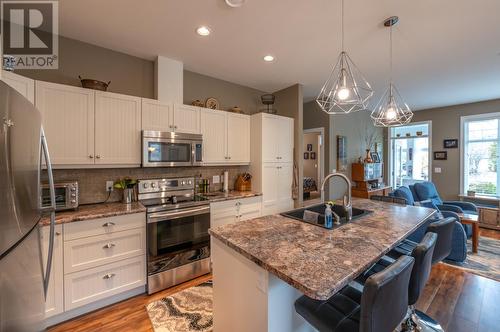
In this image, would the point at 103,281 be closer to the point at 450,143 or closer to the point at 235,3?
the point at 235,3

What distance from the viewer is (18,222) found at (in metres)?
0.87

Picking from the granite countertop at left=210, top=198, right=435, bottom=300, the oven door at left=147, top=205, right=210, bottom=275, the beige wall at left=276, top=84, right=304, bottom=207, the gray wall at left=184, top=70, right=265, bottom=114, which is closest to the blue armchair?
the beige wall at left=276, top=84, right=304, bottom=207

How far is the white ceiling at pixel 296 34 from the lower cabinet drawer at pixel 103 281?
239cm

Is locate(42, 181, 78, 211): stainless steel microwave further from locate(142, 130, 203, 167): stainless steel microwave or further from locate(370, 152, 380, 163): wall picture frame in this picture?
locate(370, 152, 380, 163): wall picture frame

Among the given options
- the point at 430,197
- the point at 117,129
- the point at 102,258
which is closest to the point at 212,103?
the point at 117,129

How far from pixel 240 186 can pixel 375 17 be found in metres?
2.65

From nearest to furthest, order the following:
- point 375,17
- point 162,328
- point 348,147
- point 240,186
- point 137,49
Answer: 1. point 162,328
2. point 375,17
3. point 137,49
4. point 240,186
5. point 348,147

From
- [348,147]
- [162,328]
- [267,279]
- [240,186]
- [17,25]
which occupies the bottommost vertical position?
[162,328]

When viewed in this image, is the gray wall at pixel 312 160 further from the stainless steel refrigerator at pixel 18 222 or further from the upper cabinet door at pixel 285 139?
the stainless steel refrigerator at pixel 18 222

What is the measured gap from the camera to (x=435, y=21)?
2131 mm

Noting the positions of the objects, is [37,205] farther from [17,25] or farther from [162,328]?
[17,25]

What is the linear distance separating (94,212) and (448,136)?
294 inches

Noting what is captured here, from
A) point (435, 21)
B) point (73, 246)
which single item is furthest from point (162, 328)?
point (435, 21)

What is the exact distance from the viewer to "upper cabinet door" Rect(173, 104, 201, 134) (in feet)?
9.48
